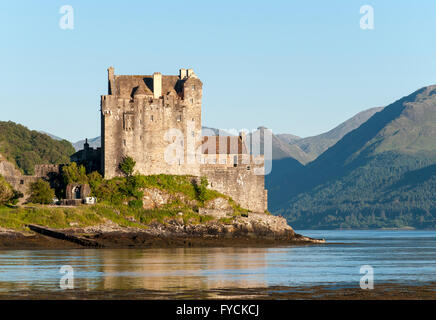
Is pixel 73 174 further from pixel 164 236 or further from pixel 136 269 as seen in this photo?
pixel 136 269

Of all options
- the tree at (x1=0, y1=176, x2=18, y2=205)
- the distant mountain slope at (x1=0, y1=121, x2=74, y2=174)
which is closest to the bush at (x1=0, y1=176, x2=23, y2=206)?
the tree at (x1=0, y1=176, x2=18, y2=205)

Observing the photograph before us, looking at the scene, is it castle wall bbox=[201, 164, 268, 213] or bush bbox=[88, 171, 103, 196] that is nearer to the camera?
bush bbox=[88, 171, 103, 196]

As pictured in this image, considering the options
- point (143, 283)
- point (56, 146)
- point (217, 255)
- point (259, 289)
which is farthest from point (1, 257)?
point (56, 146)

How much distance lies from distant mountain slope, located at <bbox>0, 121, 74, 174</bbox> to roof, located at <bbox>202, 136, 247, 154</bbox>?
5701cm

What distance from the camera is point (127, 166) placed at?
329 ft

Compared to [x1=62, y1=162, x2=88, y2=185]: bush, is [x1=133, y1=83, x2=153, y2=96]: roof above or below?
above

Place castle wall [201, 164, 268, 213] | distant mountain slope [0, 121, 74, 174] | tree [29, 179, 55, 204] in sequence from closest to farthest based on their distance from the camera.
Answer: tree [29, 179, 55, 204] → castle wall [201, 164, 268, 213] → distant mountain slope [0, 121, 74, 174]

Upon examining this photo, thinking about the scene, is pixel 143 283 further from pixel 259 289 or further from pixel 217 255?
pixel 217 255

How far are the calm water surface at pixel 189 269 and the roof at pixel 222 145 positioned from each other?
29.6 meters

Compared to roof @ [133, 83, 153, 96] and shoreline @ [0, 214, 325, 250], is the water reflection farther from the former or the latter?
roof @ [133, 83, 153, 96]

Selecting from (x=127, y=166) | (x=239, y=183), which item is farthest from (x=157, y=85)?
(x=239, y=183)

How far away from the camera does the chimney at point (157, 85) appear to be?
103m

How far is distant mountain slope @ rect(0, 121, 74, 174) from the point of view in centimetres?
15895
